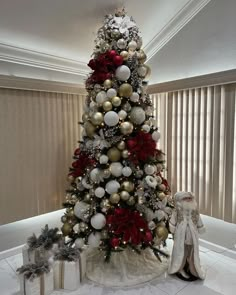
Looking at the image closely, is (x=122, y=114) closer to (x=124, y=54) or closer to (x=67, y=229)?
(x=124, y=54)

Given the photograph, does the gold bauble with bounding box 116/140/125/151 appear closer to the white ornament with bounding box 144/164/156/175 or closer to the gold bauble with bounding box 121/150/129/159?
the gold bauble with bounding box 121/150/129/159

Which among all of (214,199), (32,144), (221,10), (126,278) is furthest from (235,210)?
(32,144)

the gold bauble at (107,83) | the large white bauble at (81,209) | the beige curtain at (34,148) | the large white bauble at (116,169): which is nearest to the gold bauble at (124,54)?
the gold bauble at (107,83)

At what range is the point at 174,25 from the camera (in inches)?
102

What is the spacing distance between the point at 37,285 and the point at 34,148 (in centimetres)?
135

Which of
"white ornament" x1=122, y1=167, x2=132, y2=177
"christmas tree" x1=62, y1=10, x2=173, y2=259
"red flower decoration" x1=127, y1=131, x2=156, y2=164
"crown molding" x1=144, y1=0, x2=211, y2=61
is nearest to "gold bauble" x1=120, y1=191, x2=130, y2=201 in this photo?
"christmas tree" x1=62, y1=10, x2=173, y2=259

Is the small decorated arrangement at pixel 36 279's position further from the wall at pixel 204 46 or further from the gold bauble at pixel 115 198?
the wall at pixel 204 46

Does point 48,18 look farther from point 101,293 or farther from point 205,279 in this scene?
point 205,279

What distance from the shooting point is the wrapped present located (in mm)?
1948

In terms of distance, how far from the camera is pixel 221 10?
2.23m

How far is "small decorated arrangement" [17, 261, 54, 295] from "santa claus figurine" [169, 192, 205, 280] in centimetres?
96

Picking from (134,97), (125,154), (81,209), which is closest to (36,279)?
(81,209)

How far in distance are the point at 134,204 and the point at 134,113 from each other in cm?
72

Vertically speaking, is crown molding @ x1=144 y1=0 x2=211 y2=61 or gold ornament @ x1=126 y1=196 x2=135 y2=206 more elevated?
crown molding @ x1=144 y1=0 x2=211 y2=61
